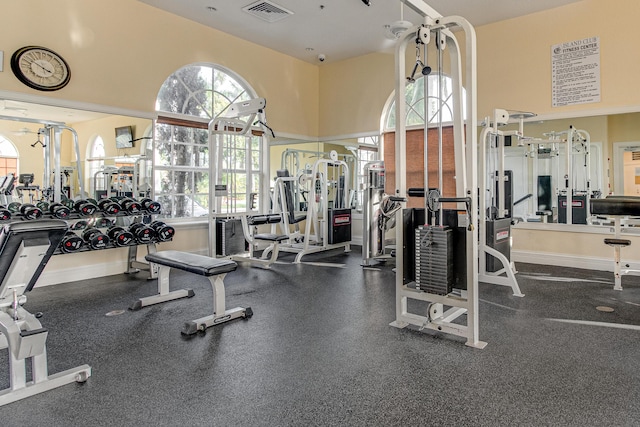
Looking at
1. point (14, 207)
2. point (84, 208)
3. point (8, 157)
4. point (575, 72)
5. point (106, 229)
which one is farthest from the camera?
point (575, 72)

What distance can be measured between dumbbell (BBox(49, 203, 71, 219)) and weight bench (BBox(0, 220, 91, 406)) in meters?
1.99

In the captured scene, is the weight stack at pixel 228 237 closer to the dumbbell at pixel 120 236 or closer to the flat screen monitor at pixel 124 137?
the dumbbell at pixel 120 236

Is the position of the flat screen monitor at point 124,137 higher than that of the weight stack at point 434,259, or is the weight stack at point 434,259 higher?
the flat screen monitor at point 124,137

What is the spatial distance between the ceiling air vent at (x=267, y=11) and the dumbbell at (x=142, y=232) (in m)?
3.02

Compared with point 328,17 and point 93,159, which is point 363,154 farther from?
point 93,159

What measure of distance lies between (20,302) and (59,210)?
2111mm

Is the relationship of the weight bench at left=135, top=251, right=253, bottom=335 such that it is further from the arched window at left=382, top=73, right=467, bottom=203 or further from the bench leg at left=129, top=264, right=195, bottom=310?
the arched window at left=382, top=73, right=467, bottom=203

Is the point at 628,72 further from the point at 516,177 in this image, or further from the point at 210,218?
the point at 210,218

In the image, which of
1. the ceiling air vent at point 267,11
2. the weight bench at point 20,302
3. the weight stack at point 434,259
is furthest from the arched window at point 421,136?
the weight bench at point 20,302

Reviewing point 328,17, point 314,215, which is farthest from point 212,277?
point 328,17

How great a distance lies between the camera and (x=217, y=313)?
3078 mm

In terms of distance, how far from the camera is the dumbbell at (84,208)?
4.07 m

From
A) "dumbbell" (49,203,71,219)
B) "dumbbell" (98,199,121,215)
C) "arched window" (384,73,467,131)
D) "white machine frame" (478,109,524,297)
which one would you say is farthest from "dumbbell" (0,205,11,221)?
"arched window" (384,73,467,131)

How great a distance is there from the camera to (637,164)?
474cm
